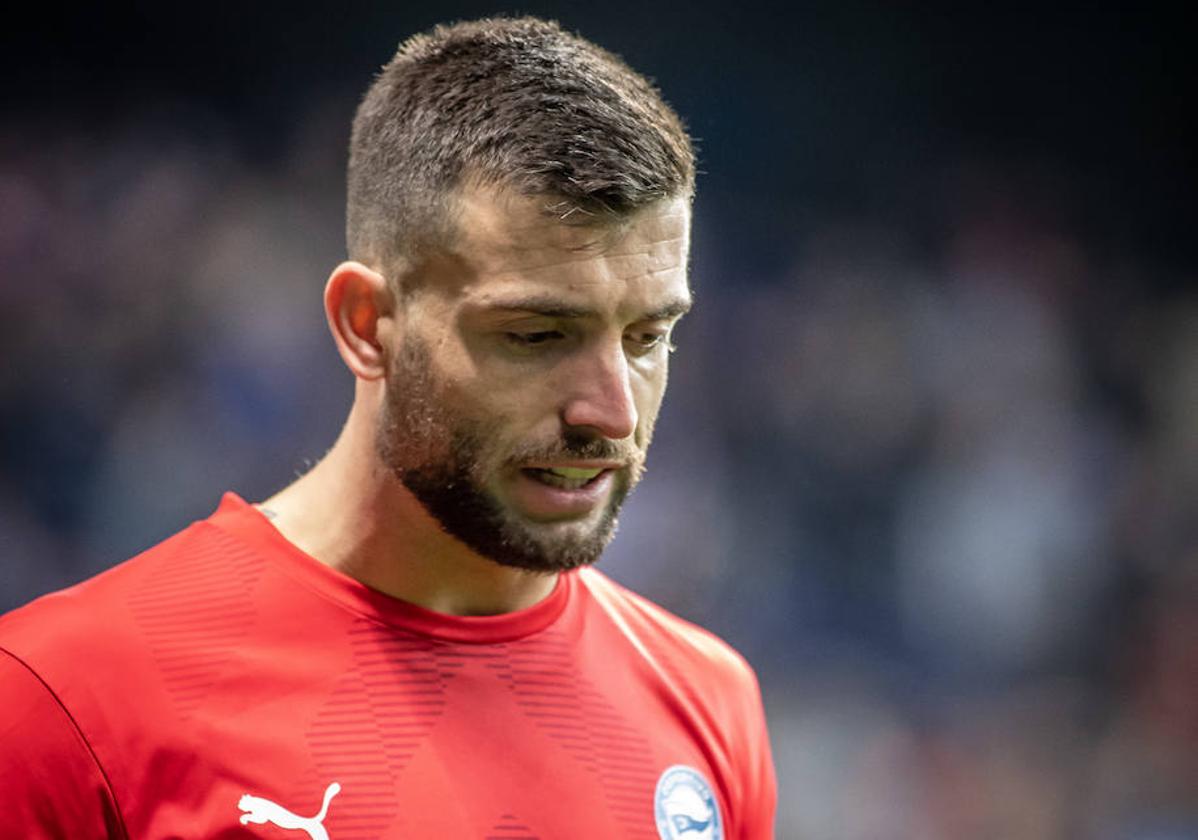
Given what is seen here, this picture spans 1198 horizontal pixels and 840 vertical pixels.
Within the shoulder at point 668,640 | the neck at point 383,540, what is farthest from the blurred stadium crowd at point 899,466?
the neck at point 383,540

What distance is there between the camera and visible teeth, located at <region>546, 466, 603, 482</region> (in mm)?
1986

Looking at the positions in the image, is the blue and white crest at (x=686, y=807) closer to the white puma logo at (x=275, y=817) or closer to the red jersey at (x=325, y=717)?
the red jersey at (x=325, y=717)

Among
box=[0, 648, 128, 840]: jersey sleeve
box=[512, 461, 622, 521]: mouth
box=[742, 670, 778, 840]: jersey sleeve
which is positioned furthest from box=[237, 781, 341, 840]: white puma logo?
box=[742, 670, 778, 840]: jersey sleeve

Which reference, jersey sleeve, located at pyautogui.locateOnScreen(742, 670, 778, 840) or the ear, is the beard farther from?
jersey sleeve, located at pyautogui.locateOnScreen(742, 670, 778, 840)

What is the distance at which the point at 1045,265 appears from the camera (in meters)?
5.43

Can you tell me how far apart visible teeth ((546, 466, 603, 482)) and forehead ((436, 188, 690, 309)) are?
9.4 inches

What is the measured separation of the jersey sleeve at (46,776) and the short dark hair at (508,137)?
77 centimetres

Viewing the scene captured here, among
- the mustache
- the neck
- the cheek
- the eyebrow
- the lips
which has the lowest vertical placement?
the neck

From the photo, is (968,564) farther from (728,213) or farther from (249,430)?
(249,430)

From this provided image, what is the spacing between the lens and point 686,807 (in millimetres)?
2137

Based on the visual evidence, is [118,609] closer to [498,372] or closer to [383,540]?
[383,540]

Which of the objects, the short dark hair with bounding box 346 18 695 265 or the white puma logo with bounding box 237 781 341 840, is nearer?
the white puma logo with bounding box 237 781 341 840

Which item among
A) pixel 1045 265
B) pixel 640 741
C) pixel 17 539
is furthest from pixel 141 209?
pixel 1045 265

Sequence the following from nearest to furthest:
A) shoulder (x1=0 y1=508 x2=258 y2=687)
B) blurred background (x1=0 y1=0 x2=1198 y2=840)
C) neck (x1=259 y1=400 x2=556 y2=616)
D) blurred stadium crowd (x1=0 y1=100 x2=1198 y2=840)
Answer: shoulder (x1=0 y1=508 x2=258 y2=687) < neck (x1=259 y1=400 x2=556 y2=616) < blurred background (x1=0 y1=0 x2=1198 y2=840) < blurred stadium crowd (x1=0 y1=100 x2=1198 y2=840)
